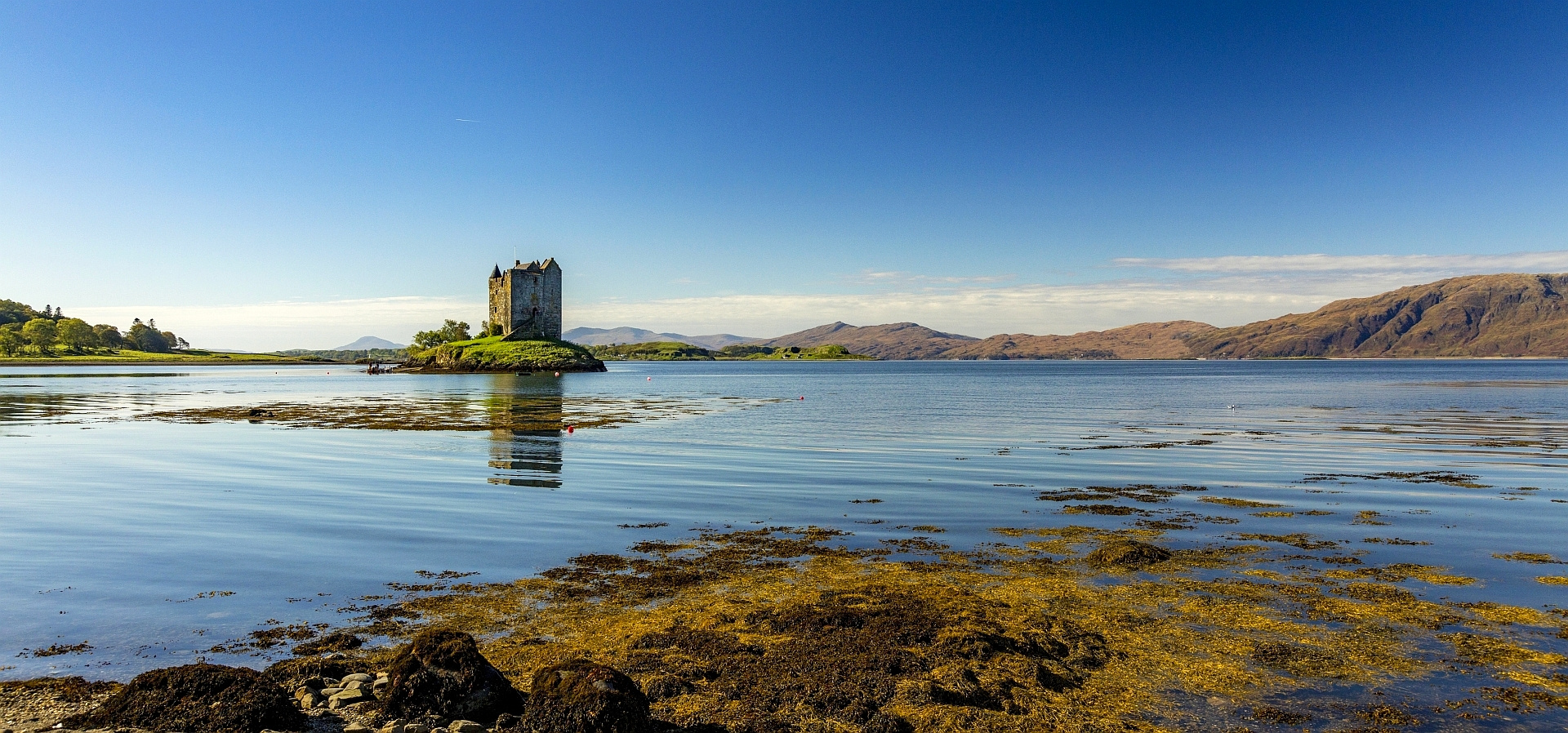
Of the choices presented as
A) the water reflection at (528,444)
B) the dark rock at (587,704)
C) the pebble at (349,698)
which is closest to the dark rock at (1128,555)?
the dark rock at (587,704)

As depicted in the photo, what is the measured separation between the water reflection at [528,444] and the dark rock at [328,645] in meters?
11.6

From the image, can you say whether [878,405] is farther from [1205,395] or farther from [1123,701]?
[1123,701]

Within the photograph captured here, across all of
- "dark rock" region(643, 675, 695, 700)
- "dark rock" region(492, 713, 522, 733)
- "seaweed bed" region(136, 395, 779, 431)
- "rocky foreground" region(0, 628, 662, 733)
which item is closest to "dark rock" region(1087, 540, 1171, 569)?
"dark rock" region(643, 675, 695, 700)

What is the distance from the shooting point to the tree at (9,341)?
160500mm

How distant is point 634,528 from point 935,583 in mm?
6568

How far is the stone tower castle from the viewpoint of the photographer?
518 feet

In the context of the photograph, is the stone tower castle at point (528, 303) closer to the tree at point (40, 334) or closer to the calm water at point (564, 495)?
the tree at point (40, 334)

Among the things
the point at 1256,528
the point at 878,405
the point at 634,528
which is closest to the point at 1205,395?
the point at 878,405

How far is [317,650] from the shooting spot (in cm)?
840

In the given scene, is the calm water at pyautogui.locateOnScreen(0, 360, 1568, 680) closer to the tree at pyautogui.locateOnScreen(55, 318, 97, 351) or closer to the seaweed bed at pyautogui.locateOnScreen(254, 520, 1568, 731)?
the seaweed bed at pyautogui.locateOnScreen(254, 520, 1568, 731)

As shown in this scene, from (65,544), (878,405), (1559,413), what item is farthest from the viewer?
(878,405)

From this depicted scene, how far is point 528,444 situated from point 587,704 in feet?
84.7

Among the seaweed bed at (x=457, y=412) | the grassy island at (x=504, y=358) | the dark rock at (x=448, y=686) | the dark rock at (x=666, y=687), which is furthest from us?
the grassy island at (x=504, y=358)

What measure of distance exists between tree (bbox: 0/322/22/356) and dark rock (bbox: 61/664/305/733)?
218627 millimetres
